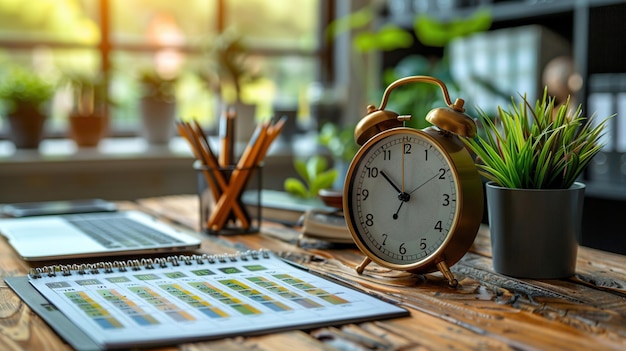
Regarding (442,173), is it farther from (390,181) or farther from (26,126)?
(26,126)

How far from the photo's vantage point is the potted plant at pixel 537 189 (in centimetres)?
101

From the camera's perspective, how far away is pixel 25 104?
2.80 metres

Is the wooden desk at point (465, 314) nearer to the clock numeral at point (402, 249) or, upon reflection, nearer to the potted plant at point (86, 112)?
the clock numeral at point (402, 249)

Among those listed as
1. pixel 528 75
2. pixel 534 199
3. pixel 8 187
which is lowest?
pixel 8 187

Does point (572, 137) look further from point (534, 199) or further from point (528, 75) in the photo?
point (528, 75)

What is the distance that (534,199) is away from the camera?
101 cm

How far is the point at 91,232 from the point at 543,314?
835mm

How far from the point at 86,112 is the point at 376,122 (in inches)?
83.1

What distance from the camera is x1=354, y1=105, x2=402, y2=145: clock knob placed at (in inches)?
42.4

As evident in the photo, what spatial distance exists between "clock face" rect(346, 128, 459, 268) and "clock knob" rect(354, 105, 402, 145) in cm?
3

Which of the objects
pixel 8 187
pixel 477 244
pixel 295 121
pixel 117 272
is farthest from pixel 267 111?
pixel 117 272

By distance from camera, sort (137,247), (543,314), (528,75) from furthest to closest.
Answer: (528,75), (137,247), (543,314)

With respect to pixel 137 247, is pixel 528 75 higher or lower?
higher

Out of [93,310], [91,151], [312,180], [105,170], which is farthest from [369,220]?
[91,151]
